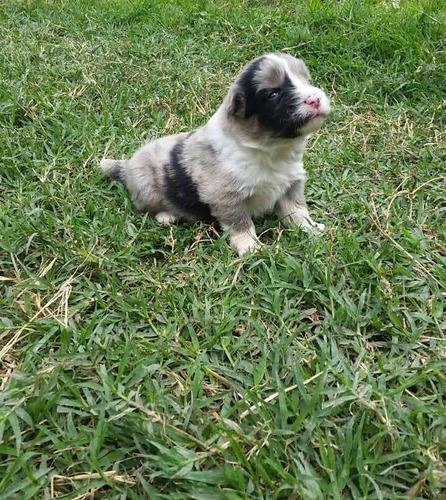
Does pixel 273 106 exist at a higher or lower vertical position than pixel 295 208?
higher

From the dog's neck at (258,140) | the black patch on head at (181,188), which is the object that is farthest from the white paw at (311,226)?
the black patch on head at (181,188)

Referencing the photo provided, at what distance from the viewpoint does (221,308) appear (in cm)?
277

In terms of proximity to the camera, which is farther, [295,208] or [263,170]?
[295,208]

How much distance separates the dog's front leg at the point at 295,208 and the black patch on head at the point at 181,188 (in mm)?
483

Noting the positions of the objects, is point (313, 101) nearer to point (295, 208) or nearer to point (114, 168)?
point (295, 208)

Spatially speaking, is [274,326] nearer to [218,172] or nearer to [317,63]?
[218,172]

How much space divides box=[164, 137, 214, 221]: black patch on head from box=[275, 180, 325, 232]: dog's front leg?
0.48 m

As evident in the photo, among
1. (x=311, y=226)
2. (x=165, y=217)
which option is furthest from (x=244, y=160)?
(x=165, y=217)

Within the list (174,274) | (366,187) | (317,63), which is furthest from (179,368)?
(317,63)

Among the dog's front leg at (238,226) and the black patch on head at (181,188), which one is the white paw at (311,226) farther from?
the black patch on head at (181,188)

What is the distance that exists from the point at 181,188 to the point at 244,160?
0.51 metres

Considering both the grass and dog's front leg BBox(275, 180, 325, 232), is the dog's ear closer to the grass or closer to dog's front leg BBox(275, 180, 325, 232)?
Result: dog's front leg BBox(275, 180, 325, 232)

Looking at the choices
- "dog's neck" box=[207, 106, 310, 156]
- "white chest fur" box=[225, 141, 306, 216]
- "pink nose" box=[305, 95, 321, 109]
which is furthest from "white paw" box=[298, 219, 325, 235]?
"pink nose" box=[305, 95, 321, 109]

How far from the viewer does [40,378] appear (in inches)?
89.7
